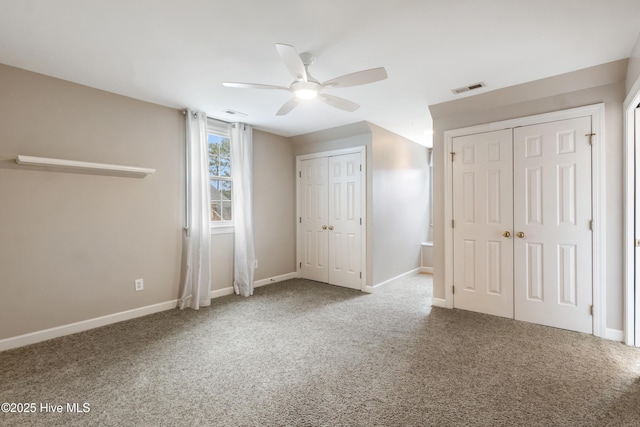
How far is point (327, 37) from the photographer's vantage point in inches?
86.9

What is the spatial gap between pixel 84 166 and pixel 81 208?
44 cm

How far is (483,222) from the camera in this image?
3.46m

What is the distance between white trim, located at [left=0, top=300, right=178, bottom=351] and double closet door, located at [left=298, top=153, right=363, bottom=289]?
2.25 metres

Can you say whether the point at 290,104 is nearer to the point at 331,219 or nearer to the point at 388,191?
the point at 331,219

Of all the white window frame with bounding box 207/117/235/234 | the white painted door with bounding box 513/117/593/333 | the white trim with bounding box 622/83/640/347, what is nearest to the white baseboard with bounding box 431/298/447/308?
the white painted door with bounding box 513/117/593/333

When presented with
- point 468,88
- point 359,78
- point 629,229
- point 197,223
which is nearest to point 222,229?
point 197,223

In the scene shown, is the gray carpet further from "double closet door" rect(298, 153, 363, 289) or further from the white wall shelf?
the white wall shelf

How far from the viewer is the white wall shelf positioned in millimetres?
2650

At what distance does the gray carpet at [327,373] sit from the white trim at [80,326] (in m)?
0.11

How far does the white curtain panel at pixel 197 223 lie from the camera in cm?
376

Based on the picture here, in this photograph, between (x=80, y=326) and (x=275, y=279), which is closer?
(x=80, y=326)

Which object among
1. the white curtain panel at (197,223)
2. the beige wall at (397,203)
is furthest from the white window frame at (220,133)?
the beige wall at (397,203)

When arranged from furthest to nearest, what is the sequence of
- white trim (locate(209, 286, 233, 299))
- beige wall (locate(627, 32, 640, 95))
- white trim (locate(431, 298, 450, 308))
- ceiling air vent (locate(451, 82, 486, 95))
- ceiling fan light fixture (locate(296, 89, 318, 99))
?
white trim (locate(209, 286, 233, 299)), white trim (locate(431, 298, 450, 308)), ceiling air vent (locate(451, 82, 486, 95)), ceiling fan light fixture (locate(296, 89, 318, 99)), beige wall (locate(627, 32, 640, 95))

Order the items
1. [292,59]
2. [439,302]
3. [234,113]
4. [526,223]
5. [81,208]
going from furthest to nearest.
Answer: [234,113] < [439,302] < [526,223] < [81,208] < [292,59]
